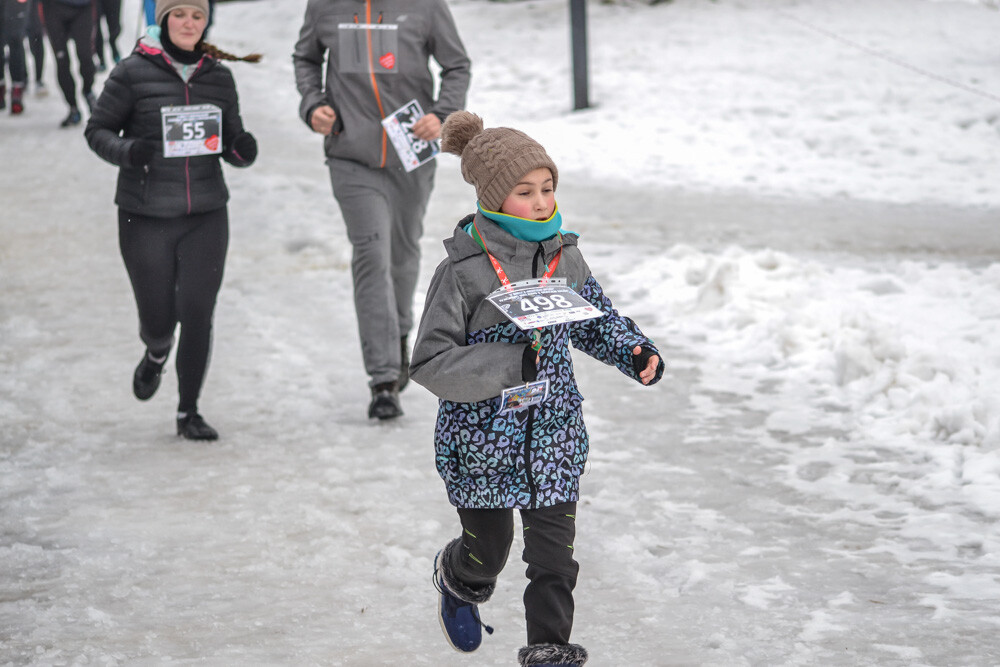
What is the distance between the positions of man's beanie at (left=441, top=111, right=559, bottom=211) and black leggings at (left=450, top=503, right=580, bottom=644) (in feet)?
2.80

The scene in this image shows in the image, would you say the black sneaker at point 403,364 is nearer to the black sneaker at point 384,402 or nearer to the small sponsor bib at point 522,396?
the black sneaker at point 384,402

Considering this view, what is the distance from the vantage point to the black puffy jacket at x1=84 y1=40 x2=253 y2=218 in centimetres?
528

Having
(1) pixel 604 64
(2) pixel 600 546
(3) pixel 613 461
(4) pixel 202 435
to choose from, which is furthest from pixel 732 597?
(1) pixel 604 64

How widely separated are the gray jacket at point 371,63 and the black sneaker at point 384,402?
1095mm

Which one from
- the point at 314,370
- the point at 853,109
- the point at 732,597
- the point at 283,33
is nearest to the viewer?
the point at 732,597

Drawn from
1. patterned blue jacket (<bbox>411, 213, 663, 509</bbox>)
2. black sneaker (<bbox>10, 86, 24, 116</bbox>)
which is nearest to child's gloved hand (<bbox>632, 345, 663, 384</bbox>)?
patterned blue jacket (<bbox>411, 213, 663, 509</bbox>)

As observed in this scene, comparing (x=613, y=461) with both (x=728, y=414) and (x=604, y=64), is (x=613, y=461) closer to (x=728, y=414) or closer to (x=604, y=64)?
(x=728, y=414)

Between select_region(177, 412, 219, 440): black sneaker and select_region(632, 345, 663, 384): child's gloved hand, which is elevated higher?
select_region(632, 345, 663, 384): child's gloved hand

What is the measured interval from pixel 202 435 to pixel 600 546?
212 cm

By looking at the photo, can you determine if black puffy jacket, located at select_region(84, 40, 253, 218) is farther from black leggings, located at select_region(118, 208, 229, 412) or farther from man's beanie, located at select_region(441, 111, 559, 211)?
man's beanie, located at select_region(441, 111, 559, 211)

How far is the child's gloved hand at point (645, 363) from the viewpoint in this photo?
3209mm

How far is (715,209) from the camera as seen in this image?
1068cm

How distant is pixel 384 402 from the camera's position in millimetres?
5953

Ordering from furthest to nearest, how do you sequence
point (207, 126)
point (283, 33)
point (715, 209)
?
point (283, 33), point (715, 209), point (207, 126)
